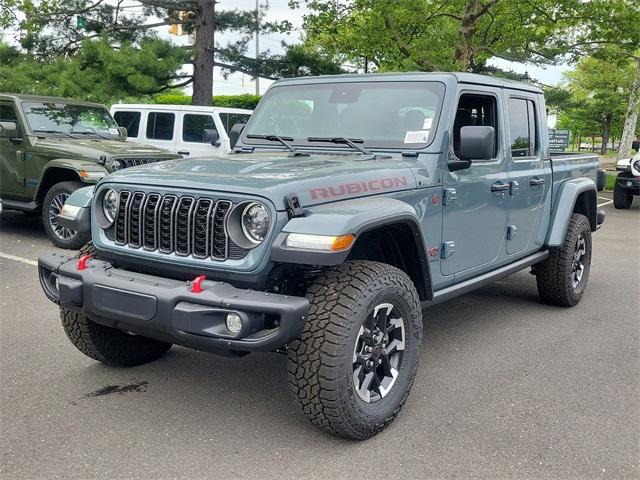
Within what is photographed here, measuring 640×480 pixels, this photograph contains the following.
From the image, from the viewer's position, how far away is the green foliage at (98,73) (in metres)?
13.5

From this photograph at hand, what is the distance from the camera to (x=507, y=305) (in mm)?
5996

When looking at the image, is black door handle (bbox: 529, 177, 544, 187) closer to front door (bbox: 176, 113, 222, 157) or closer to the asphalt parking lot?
the asphalt parking lot

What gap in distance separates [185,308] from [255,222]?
1.72ft

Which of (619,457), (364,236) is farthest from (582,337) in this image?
(364,236)

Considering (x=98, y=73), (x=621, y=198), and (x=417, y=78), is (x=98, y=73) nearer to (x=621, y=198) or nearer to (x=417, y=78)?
(x=417, y=78)

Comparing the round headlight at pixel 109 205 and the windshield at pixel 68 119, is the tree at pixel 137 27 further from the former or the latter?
the round headlight at pixel 109 205

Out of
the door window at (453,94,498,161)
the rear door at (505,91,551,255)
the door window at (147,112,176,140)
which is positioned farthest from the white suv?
the door window at (453,94,498,161)

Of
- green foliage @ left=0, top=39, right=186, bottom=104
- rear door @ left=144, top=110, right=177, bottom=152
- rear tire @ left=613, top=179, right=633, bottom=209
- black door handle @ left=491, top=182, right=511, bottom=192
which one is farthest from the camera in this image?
rear tire @ left=613, top=179, right=633, bottom=209

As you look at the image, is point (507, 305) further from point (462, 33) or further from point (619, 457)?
point (462, 33)

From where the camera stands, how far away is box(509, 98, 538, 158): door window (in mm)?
5000

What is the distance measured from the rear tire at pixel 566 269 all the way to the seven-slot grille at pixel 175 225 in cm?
351

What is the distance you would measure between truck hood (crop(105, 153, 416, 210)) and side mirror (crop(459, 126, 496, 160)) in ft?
1.23

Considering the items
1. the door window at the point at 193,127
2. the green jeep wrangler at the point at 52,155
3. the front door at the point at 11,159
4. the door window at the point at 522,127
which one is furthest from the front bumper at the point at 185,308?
the door window at the point at 193,127

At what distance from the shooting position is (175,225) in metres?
3.27
